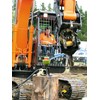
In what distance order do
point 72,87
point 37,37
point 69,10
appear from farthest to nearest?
point 37,37 → point 72,87 → point 69,10

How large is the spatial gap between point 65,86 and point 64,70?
67 centimetres

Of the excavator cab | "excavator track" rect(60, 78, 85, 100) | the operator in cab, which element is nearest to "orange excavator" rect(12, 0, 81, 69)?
the excavator cab

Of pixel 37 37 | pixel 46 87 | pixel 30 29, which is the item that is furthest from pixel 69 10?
pixel 37 37

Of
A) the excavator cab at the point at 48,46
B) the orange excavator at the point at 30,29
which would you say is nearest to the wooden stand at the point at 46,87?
the orange excavator at the point at 30,29

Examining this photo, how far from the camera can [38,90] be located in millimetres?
3727

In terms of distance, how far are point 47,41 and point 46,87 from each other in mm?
2181

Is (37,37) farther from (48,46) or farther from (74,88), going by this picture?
(74,88)

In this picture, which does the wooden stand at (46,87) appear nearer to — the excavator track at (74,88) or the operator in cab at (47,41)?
the excavator track at (74,88)

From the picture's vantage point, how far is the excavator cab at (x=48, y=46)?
223 inches

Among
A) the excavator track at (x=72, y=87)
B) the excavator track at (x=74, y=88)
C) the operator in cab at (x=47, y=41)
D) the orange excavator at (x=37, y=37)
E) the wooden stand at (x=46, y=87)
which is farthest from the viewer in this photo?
the operator in cab at (x=47, y=41)

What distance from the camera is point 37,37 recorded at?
572 centimetres

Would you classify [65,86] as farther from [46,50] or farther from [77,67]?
[77,67]
